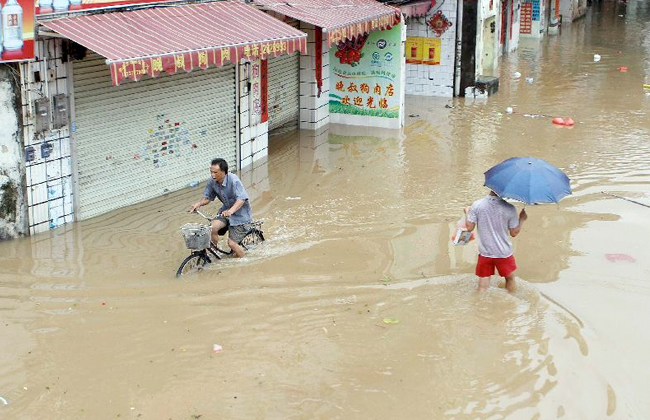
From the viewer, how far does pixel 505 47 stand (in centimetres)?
2792

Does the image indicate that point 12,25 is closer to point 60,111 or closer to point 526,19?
point 60,111

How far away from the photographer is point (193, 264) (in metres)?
9.75

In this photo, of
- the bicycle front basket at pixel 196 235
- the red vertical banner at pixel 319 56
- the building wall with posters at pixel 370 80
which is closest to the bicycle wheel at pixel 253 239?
the bicycle front basket at pixel 196 235

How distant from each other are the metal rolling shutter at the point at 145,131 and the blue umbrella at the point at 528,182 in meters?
5.57

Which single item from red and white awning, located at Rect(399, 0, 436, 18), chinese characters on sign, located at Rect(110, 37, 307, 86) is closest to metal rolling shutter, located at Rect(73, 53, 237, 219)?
chinese characters on sign, located at Rect(110, 37, 307, 86)

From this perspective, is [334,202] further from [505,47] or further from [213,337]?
[505,47]

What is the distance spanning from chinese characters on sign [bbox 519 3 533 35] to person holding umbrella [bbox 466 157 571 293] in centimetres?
2383

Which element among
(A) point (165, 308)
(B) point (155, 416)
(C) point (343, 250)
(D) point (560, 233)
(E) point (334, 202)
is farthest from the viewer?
(E) point (334, 202)

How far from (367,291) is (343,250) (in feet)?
4.46

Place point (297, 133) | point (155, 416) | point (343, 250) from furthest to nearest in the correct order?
point (297, 133), point (343, 250), point (155, 416)

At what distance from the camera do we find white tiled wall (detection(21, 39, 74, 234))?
10345 millimetres

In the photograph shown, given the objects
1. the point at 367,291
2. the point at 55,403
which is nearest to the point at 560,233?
the point at 367,291

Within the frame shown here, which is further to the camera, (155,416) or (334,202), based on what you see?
(334,202)

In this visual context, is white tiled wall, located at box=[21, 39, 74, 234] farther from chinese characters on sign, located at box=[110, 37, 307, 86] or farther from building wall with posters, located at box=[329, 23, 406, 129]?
building wall with posters, located at box=[329, 23, 406, 129]
